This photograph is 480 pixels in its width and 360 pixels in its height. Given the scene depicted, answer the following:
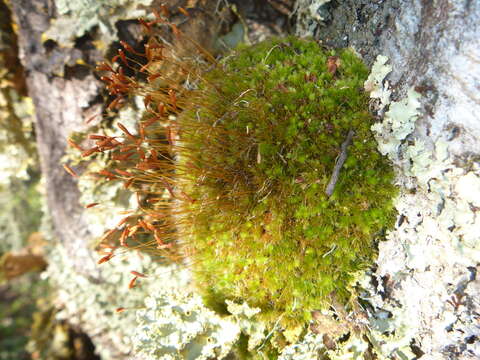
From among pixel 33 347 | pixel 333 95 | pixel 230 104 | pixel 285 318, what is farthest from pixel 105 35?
pixel 33 347

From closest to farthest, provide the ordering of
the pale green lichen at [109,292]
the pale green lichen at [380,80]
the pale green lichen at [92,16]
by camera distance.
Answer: the pale green lichen at [380,80]
the pale green lichen at [92,16]
the pale green lichen at [109,292]

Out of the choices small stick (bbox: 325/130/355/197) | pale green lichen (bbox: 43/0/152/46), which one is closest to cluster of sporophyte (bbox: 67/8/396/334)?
small stick (bbox: 325/130/355/197)

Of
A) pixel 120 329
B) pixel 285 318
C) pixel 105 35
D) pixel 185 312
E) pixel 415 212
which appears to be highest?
pixel 105 35

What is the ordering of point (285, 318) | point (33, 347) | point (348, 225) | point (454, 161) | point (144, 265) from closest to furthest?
point (454, 161)
point (348, 225)
point (285, 318)
point (144, 265)
point (33, 347)

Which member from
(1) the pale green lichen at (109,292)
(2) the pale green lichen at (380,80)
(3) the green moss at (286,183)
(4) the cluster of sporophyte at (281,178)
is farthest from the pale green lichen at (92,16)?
(1) the pale green lichen at (109,292)

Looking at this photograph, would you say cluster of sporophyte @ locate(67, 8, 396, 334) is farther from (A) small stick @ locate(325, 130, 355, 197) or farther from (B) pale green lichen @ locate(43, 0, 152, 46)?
(B) pale green lichen @ locate(43, 0, 152, 46)

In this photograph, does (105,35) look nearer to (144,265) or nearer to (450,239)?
(144,265)

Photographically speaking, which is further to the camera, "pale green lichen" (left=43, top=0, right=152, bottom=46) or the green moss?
"pale green lichen" (left=43, top=0, right=152, bottom=46)

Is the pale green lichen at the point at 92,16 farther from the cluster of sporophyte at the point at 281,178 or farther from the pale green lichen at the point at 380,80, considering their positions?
the pale green lichen at the point at 380,80
